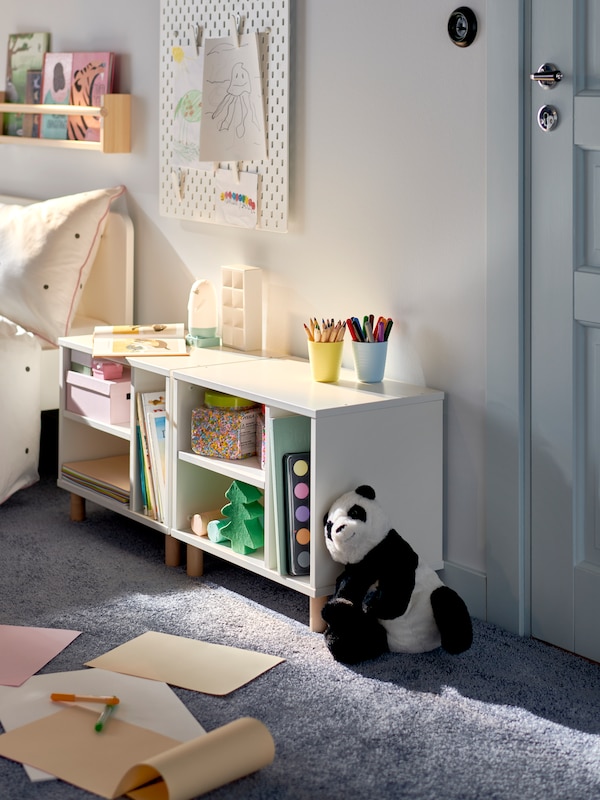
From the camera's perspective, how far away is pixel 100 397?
2775 millimetres

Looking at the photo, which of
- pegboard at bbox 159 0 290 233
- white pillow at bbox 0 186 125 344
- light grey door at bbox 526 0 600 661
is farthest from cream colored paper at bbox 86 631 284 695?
white pillow at bbox 0 186 125 344

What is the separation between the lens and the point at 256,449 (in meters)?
2.46

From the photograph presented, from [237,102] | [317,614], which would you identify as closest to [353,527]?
[317,614]

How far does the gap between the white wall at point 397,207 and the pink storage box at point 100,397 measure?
1.31ft

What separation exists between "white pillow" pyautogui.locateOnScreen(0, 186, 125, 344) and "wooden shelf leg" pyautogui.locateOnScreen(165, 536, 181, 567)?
0.86 metres

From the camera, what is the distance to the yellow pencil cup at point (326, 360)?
237cm

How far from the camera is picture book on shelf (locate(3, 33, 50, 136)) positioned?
3.56m

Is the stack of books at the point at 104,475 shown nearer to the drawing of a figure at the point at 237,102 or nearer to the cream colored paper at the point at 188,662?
the cream colored paper at the point at 188,662

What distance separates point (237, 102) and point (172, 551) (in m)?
1.12

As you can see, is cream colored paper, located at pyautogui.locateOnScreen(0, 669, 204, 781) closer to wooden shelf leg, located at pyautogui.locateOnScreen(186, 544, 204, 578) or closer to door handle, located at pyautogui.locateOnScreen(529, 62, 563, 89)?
wooden shelf leg, located at pyautogui.locateOnScreen(186, 544, 204, 578)

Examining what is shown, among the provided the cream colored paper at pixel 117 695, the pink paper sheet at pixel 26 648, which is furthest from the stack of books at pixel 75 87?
the cream colored paper at pixel 117 695

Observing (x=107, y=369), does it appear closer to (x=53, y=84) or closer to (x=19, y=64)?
(x=53, y=84)

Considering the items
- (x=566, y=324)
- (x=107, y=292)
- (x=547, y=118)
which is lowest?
(x=566, y=324)

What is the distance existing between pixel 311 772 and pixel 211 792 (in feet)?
0.53
